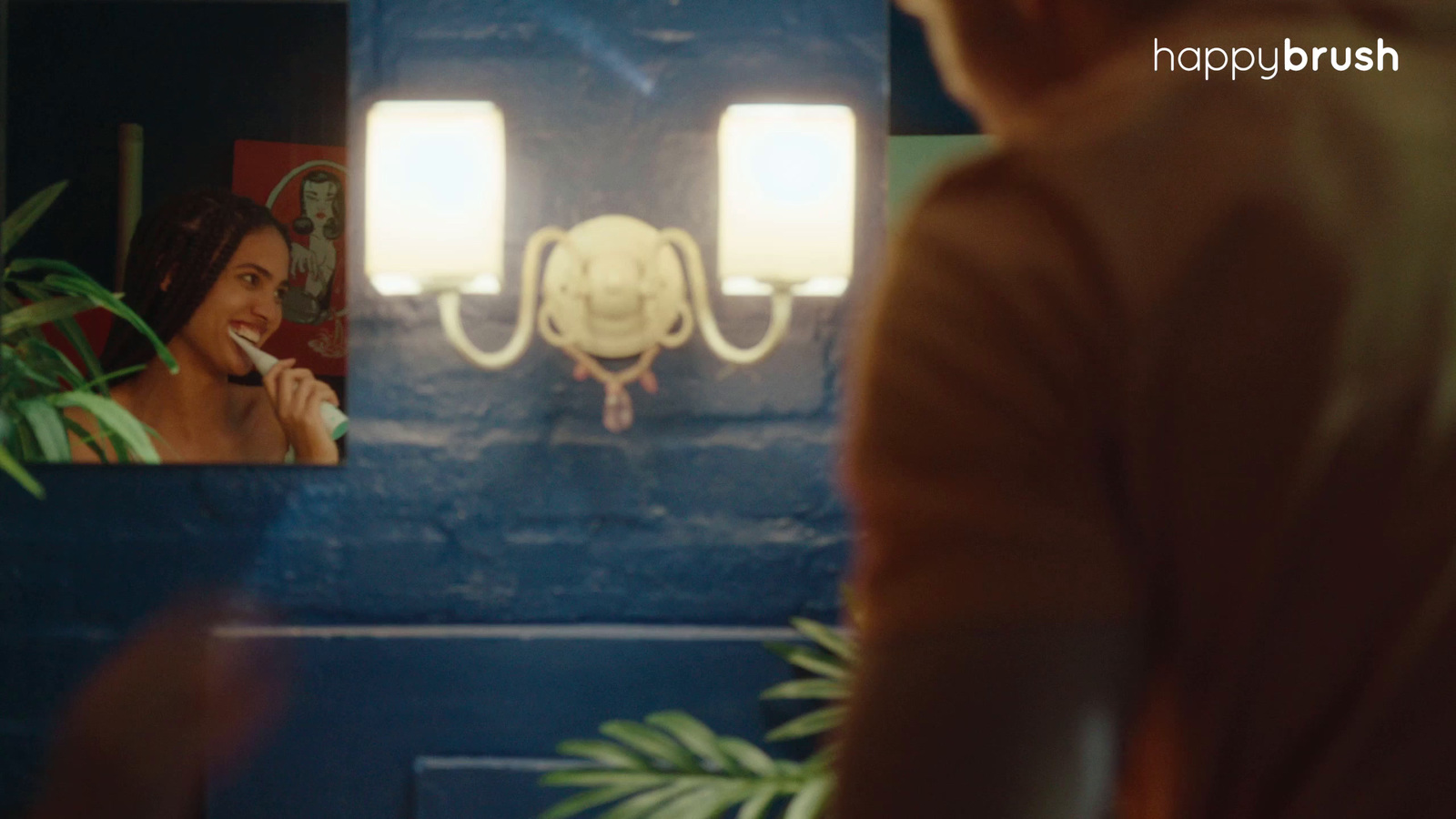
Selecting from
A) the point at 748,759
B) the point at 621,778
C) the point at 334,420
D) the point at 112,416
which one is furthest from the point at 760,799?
the point at 112,416

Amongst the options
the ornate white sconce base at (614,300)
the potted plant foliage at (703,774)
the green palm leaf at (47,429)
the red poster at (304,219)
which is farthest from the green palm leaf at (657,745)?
the green palm leaf at (47,429)

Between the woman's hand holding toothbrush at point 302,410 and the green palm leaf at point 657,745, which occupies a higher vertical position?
the woman's hand holding toothbrush at point 302,410

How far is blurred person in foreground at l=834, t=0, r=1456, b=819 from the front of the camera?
0.71 ft

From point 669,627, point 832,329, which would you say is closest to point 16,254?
point 669,627

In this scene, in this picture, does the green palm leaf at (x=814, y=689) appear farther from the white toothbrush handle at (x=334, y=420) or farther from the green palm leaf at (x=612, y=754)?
the white toothbrush handle at (x=334, y=420)

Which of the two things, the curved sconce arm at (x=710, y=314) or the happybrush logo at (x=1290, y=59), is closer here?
the happybrush logo at (x=1290, y=59)

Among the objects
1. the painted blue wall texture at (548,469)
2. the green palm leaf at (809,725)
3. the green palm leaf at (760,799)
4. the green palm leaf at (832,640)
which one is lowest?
the green palm leaf at (760,799)

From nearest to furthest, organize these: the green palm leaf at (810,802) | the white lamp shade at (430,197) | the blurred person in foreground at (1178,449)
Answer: the blurred person in foreground at (1178,449)
the green palm leaf at (810,802)
the white lamp shade at (430,197)

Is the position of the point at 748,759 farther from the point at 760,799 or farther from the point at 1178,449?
the point at 1178,449

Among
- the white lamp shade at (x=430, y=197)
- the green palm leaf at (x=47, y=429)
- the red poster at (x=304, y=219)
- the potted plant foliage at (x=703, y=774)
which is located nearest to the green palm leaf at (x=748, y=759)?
the potted plant foliage at (x=703, y=774)

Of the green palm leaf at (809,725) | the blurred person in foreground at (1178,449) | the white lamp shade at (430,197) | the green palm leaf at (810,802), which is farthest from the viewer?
the white lamp shade at (430,197)

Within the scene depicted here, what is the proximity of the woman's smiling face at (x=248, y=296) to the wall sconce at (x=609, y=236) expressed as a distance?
0.15 metres

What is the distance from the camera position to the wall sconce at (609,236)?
4.12 ft

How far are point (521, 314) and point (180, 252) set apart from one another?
1.66 ft
